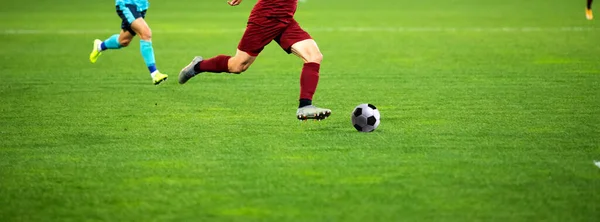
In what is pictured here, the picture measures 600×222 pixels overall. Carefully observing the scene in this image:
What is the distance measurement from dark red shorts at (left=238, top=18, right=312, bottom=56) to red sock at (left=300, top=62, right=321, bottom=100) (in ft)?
0.89

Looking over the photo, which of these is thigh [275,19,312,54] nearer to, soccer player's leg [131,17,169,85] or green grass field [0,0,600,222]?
green grass field [0,0,600,222]

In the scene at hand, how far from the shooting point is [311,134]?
8.55m

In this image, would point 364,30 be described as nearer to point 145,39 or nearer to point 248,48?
point 145,39

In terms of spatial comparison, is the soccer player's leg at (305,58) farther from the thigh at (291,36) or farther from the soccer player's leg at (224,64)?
the soccer player's leg at (224,64)

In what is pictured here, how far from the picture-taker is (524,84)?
11.9 meters

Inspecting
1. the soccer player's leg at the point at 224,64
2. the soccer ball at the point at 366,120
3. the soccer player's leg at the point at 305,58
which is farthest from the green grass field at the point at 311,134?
the soccer player's leg at the point at 224,64

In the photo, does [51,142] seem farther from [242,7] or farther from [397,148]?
[242,7]

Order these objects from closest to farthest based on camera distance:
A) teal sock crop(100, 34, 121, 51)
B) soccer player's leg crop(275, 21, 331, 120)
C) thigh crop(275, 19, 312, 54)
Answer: soccer player's leg crop(275, 21, 331, 120), thigh crop(275, 19, 312, 54), teal sock crop(100, 34, 121, 51)

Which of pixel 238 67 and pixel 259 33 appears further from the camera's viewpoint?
pixel 238 67

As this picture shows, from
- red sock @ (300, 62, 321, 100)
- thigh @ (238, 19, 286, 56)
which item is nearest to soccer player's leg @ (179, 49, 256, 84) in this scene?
thigh @ (238, 19, 286, 56)

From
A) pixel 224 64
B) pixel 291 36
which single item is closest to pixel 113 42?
pixel 224 64

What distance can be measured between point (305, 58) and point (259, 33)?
0.49 meters

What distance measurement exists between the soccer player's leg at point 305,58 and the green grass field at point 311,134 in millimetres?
255

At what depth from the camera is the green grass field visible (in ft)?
19.9
